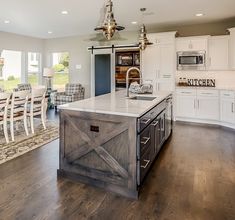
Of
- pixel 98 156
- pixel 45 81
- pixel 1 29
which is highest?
pixel 1 29

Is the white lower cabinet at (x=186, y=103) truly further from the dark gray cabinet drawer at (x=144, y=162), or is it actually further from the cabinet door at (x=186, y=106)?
the dark gray cabinet drawer at (x=144, y=162)

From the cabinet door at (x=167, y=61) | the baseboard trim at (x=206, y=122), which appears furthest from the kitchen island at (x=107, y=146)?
the cabinet door at (x=167, y=61)

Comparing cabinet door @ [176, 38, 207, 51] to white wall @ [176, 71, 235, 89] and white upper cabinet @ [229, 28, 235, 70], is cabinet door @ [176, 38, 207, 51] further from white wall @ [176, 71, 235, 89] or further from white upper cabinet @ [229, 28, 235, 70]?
white wall @ [176, 71, 235, 89]

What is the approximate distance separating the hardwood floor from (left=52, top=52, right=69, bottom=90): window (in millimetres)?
5831

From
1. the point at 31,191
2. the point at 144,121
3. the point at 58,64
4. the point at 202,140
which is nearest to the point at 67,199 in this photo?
the point at 31,191

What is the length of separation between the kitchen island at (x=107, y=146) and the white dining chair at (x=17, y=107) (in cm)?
209

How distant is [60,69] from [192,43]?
5.27m

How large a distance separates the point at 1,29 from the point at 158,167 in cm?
691

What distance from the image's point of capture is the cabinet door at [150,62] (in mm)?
6648

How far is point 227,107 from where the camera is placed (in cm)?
565

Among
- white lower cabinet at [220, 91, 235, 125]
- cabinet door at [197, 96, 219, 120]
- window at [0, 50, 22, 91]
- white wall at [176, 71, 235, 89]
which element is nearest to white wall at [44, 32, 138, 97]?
window at [0, 50, 22, 91]

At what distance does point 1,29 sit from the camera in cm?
740

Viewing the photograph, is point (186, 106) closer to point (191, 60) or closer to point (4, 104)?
point (191, 60)

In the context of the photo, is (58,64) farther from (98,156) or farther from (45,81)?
(98,156)
